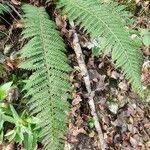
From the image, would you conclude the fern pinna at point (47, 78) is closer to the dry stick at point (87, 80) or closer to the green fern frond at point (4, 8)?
the green fern frond at point (4, 8)

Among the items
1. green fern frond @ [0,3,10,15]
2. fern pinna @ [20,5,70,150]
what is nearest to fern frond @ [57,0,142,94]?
fern pinna @ [20,5,70,150]

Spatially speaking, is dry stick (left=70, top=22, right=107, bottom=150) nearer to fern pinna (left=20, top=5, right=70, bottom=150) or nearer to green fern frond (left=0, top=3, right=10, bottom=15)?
fern pinna (left=20, top=5, right=70, bottom=150)

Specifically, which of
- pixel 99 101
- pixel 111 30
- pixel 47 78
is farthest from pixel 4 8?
pixel 99 101

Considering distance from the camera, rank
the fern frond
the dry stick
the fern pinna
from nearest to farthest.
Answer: the fern pinna
the fern frond
the dry stick

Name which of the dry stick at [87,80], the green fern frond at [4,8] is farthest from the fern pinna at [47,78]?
the dry stick at [87,80]

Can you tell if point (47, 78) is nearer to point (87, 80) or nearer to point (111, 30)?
point (87, 80)

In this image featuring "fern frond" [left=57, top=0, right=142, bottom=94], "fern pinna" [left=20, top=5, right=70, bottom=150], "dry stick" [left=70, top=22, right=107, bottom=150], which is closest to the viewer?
"fern pinna" [left=20, top=5, right=70, bottom=150]
